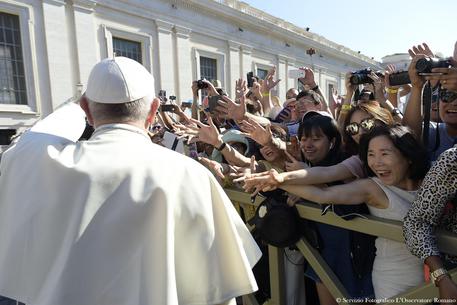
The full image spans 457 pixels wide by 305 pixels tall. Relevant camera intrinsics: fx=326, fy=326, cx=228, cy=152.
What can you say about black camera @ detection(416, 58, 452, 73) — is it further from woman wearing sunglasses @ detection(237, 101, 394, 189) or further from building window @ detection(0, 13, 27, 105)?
building window @ detection(0, 13, 27, 105)

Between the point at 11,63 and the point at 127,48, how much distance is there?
531 cm

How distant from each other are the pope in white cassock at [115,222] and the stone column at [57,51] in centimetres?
1374

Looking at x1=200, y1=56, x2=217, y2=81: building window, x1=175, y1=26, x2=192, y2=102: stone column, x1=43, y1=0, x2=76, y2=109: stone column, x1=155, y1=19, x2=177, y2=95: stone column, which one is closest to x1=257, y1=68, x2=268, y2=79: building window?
x1=200, y1=56, x2=217, y2=81: building window

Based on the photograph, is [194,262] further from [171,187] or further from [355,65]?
[355,65]

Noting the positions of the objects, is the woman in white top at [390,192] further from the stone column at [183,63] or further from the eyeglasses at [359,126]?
the stone column at [183,63]

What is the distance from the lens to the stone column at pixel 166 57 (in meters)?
17.0

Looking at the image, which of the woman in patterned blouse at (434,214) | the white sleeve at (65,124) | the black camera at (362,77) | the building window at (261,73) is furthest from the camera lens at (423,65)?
the building window at (261,73)

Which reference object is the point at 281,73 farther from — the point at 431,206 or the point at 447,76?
the point at 431,206

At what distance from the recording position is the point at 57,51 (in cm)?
1329

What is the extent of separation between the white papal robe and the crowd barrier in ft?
2.22

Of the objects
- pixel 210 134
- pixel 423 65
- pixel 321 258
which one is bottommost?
pixel 321 258

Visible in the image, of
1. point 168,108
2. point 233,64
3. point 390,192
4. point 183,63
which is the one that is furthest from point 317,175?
point 233,64

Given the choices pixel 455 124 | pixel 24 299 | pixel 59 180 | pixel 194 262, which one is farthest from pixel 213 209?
pixel 455 124

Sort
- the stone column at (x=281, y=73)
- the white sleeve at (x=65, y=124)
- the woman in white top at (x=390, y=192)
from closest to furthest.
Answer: the white sleeve at (x=65, y=124) → the woman in white top at (x=390, y=192) → the stone column at (x=281, y=73)
